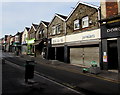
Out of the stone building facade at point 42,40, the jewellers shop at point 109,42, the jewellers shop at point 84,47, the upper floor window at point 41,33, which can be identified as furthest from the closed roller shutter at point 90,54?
the upper floor window at point 41,33

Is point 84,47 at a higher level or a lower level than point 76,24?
lower

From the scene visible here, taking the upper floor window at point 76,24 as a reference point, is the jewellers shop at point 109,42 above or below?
below

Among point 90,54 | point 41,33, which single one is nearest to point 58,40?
point 41,33

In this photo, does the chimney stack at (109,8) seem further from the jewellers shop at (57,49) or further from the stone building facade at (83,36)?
the jewellers shop at (57,49)

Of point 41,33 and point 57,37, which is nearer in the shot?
point 57,37

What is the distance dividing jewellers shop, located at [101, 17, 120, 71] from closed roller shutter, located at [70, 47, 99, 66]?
1.54 metres

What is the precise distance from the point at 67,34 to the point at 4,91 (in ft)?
48.8

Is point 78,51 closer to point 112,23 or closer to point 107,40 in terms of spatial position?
point 107,40

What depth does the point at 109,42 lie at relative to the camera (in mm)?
13195

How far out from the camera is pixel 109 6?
13.3 meters

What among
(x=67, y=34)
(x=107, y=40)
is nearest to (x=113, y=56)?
(x=107, y=40)

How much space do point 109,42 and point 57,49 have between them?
11.1 metres

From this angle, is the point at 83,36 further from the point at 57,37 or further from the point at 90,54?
the point at 57,37

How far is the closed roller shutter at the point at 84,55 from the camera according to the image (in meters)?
14.9
